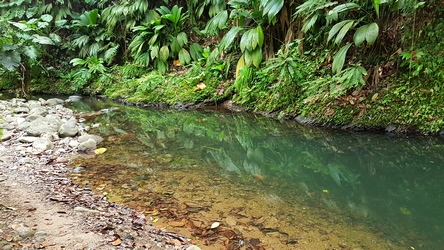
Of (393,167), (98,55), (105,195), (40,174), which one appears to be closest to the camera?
(105,195)

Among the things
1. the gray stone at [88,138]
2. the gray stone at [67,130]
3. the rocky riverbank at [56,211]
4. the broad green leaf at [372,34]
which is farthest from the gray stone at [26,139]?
the broad green leaf at [372,34]

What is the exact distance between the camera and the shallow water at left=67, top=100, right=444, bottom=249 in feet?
6.88

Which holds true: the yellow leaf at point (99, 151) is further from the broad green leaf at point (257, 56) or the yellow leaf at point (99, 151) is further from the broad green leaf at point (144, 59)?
the broad green leaf at point (144, 59)

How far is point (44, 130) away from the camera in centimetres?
414

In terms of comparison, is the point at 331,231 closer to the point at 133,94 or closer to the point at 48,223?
the point at 48,223

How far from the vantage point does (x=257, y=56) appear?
20.1ft

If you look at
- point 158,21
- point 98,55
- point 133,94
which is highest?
point 158,21

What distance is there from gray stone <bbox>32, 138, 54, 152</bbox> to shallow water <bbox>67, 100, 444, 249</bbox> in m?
0.51

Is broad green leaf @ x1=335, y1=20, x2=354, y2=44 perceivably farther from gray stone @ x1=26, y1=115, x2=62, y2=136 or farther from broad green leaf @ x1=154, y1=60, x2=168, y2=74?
broad green leaf @ x1=154, y1=60, x2=168, y2=74

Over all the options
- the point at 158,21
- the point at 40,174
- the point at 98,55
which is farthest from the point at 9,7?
the point at 40,174

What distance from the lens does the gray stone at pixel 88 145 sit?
147 inches

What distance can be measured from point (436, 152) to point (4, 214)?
3.99 meters

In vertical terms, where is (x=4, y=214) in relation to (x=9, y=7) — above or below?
below

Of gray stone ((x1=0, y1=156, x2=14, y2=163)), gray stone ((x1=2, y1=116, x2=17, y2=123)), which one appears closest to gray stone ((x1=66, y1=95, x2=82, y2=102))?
gray stone ((x1=2, y1=116, x2=17, y2=123))
